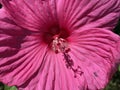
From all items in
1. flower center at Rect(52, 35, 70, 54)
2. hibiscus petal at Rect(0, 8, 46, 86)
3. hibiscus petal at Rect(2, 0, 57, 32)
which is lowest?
flower center at Rect(52, 35, 70, 54)

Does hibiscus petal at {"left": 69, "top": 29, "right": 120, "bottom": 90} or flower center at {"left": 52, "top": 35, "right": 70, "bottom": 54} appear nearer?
hibiscus petal at {"left": 69, "top": 29, "right": 120, "bottom": 90}

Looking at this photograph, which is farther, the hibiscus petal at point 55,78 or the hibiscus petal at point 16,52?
the hibiscus petal at point 55,78

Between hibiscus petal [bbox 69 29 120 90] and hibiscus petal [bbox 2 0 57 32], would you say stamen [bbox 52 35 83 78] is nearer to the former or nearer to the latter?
hibiscus petal [bbox 69 29 120 90]

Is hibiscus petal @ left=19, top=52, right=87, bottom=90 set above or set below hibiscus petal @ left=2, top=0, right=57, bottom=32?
below

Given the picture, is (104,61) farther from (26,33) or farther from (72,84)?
(26,33)

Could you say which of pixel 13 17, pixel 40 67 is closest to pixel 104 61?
pixel 40 67

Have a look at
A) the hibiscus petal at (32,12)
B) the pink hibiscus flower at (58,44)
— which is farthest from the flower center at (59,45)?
the hibiscus petal at (32,12)

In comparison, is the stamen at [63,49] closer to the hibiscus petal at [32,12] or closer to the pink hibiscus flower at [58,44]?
the pink hibiscus flower at [58,44]

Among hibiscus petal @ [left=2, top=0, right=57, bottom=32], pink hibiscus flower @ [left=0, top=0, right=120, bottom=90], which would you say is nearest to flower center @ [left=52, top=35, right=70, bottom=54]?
pink hibiscus flower @ [left=0, top=0, right=120, bottom=90]
